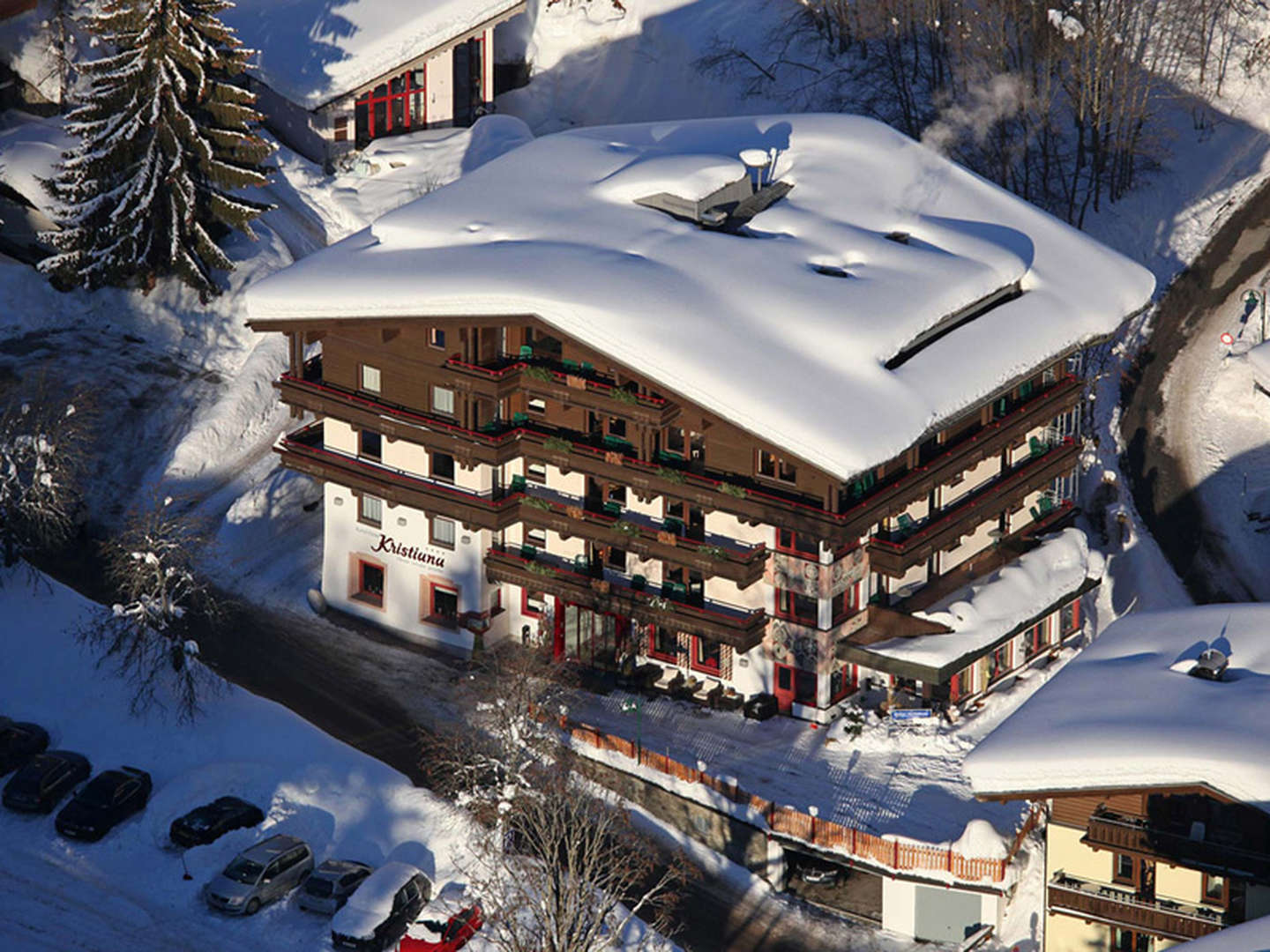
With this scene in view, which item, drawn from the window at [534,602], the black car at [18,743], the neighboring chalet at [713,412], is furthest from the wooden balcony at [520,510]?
the black car at [18,743]

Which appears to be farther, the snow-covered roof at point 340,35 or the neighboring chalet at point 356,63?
the neighboring chalet at point 356,63

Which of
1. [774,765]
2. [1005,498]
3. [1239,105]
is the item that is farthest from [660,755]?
[1239,105]

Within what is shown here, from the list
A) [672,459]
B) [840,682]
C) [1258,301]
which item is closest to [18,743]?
[672,459]

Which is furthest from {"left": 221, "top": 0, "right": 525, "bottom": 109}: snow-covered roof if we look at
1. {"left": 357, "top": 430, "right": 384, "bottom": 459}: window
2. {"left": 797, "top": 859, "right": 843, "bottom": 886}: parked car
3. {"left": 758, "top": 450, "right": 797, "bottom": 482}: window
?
{"left": 797, "top": 859, "right": 843, "bottom": 886}: parked car

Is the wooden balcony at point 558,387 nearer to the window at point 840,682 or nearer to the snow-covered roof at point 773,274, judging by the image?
the snow-covered roof at point 773,274

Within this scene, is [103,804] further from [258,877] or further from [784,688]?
[784,688]
